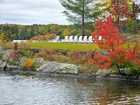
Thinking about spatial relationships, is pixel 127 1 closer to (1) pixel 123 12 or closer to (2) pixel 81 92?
(1) pixel 123 12

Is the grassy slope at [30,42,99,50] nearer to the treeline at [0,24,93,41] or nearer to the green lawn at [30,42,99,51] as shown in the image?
the green lawn at [30,42,99,51]

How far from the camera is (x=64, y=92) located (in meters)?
38.4

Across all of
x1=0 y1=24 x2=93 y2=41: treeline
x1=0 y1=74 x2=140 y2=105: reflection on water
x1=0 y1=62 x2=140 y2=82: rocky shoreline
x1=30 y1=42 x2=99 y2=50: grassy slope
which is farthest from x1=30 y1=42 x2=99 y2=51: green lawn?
x1=0 y1=24 x2=93 y2=41: treeline

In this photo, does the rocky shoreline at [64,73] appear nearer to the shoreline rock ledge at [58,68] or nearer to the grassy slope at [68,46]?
the shoreline rock ledge at [58,68]

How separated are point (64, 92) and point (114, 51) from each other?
11711 mm

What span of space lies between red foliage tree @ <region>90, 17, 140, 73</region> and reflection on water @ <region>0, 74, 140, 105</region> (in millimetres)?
3144

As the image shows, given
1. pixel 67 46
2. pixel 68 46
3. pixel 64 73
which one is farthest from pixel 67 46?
pixel 64 73

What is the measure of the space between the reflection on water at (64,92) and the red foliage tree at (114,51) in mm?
3144

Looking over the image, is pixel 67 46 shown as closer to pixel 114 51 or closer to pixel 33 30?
pixel 114 51

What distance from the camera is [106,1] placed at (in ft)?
250

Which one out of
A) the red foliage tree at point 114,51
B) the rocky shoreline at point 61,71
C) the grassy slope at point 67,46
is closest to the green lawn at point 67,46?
the grassy slope at point 67,46

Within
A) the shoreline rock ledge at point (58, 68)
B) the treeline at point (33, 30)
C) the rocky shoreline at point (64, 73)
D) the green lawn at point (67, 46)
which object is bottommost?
the rocky shoreline at point (64, 73)

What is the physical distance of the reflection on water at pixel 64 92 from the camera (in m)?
33.5

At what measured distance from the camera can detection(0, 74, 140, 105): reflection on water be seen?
33500 millimetres
